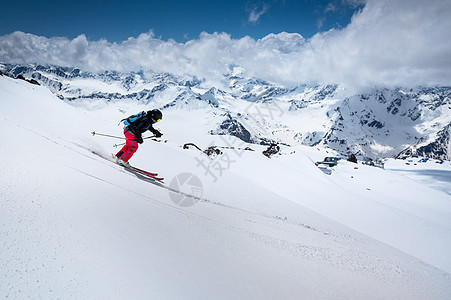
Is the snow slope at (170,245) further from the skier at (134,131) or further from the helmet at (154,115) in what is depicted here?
the helmet at (154,115)

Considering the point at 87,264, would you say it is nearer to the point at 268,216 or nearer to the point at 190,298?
the point at 190,298

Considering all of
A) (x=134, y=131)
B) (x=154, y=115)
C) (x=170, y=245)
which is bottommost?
(x=170, y=245)

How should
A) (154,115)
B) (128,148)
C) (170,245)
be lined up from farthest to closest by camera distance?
(154,115), (128,148), (170,245)

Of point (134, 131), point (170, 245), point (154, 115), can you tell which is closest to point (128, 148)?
point (134, 131)

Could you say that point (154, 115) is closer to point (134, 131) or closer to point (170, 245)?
point (134, 131)

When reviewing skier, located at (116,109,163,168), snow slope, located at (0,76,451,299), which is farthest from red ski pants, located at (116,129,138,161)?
snow slope, located at (0,76,451,299)

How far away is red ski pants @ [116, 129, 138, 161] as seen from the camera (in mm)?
8109

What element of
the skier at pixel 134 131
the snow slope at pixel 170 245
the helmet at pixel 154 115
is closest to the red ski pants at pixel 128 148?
the skier at pixel 134 131

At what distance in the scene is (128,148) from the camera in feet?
27.0

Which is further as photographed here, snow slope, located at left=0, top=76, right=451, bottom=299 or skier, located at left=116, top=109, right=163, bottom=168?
skier, located at left=116, top=109, right=163, bottom=168

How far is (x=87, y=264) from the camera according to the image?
2.20 meters

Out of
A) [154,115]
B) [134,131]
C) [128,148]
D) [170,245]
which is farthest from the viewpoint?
[154,115]

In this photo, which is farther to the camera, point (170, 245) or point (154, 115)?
point (154, 115)

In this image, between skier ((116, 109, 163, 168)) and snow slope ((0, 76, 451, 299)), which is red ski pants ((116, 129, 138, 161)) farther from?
snow slope ((0, 76, 451, 299))
